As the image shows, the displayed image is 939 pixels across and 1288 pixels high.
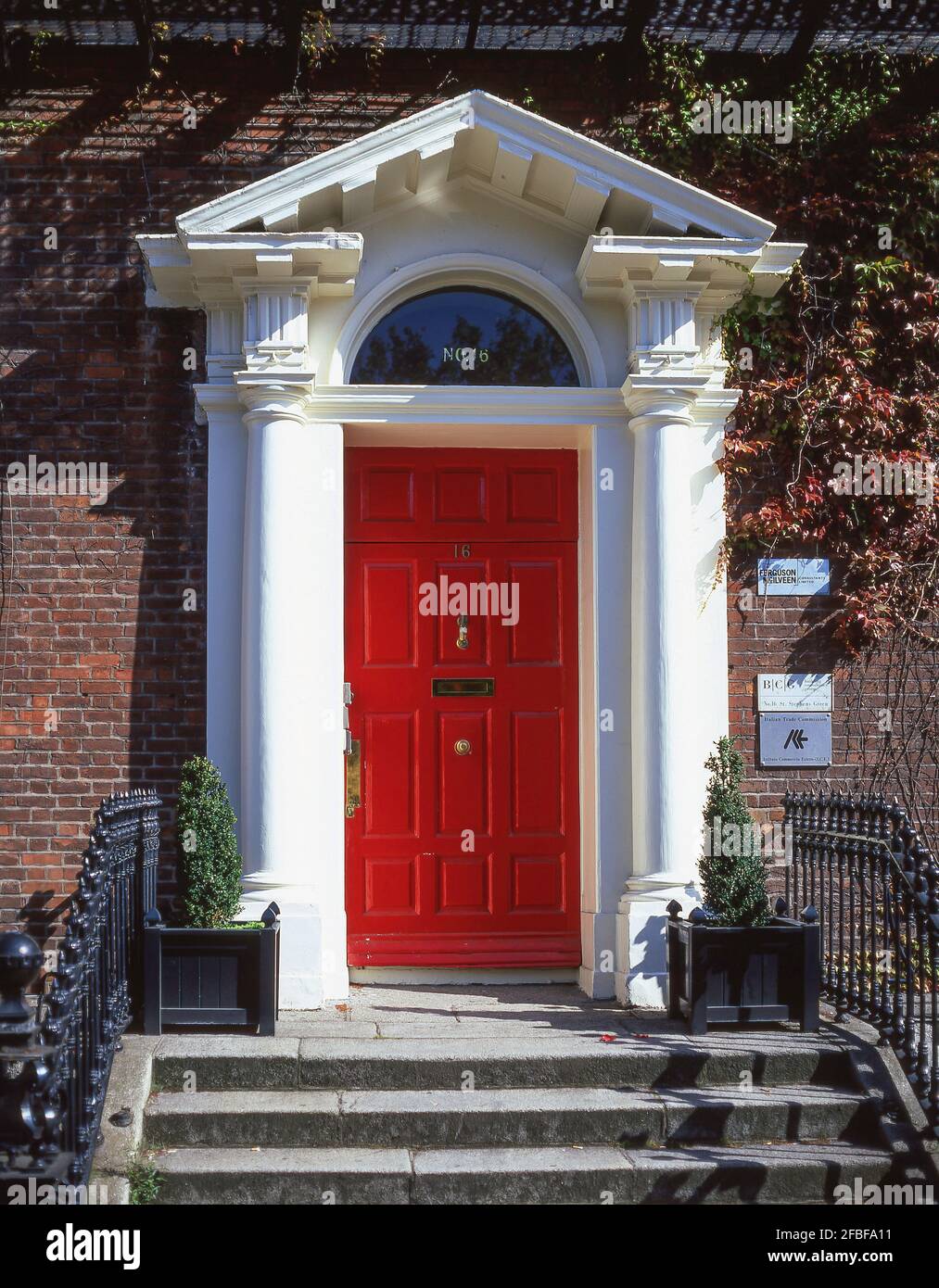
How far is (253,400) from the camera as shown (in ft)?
20.8

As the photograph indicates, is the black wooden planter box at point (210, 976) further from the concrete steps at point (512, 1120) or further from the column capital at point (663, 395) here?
the column capital at point (663, 395)

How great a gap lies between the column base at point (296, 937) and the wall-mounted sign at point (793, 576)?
2.99 meters

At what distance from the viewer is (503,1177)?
4590mm

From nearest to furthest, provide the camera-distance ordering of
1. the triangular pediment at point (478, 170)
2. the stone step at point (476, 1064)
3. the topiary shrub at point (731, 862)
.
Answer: the stone step at point (476, 1064)
the topiary shrub at point (731, 862)
the triangular pediment at point (478, 170)

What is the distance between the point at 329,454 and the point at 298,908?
7.64 ft

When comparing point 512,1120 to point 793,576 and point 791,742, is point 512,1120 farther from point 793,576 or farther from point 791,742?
point 793,576

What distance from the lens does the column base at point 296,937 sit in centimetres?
605

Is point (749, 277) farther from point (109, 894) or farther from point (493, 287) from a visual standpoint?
point (109, 894)

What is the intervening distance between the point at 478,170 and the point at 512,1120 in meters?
4.73

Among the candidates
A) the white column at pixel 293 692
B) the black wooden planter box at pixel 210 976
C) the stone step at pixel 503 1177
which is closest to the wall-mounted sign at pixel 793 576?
the white column at pixel 293 692

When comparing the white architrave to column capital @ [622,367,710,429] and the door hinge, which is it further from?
the door hinge

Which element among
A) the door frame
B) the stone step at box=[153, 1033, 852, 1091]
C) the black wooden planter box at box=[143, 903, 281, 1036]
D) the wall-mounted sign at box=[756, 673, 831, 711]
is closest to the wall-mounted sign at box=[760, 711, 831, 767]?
the wall-mounted sign at box=[756, 673, 831, 711]

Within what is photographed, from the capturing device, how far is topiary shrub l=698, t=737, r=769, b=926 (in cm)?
570

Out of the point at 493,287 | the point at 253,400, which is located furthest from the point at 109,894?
the point at 493,287
